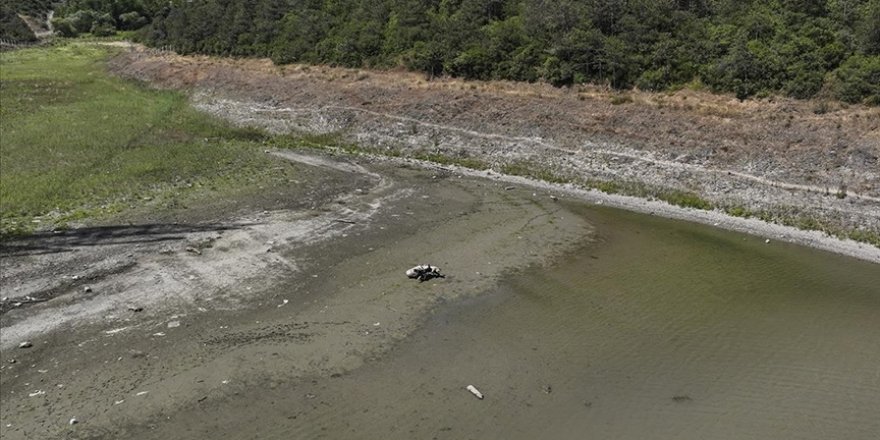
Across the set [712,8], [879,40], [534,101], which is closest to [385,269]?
[534,101]

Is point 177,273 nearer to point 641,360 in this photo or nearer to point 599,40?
point 641,360

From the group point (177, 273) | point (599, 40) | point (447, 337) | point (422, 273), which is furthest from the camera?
point (599, 40)

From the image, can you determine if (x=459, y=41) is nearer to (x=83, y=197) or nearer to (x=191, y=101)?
(x=191, y=101)

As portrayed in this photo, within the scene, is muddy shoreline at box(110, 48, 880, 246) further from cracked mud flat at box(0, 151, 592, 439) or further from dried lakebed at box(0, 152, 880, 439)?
cracked mud flat at box(0, 151, 592, 439)

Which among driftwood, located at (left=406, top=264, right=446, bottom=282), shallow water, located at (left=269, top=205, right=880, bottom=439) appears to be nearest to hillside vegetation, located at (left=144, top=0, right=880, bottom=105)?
shallow water, located at (left=269, top=205, right=880, bottom=439)

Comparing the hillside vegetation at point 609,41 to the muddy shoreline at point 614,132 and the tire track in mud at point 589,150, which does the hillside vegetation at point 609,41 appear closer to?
the muddy shoreline at point 614,132

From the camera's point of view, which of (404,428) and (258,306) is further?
(258,306)

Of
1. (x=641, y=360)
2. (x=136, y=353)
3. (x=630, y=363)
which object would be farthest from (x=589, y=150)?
(x=136, y=353)
